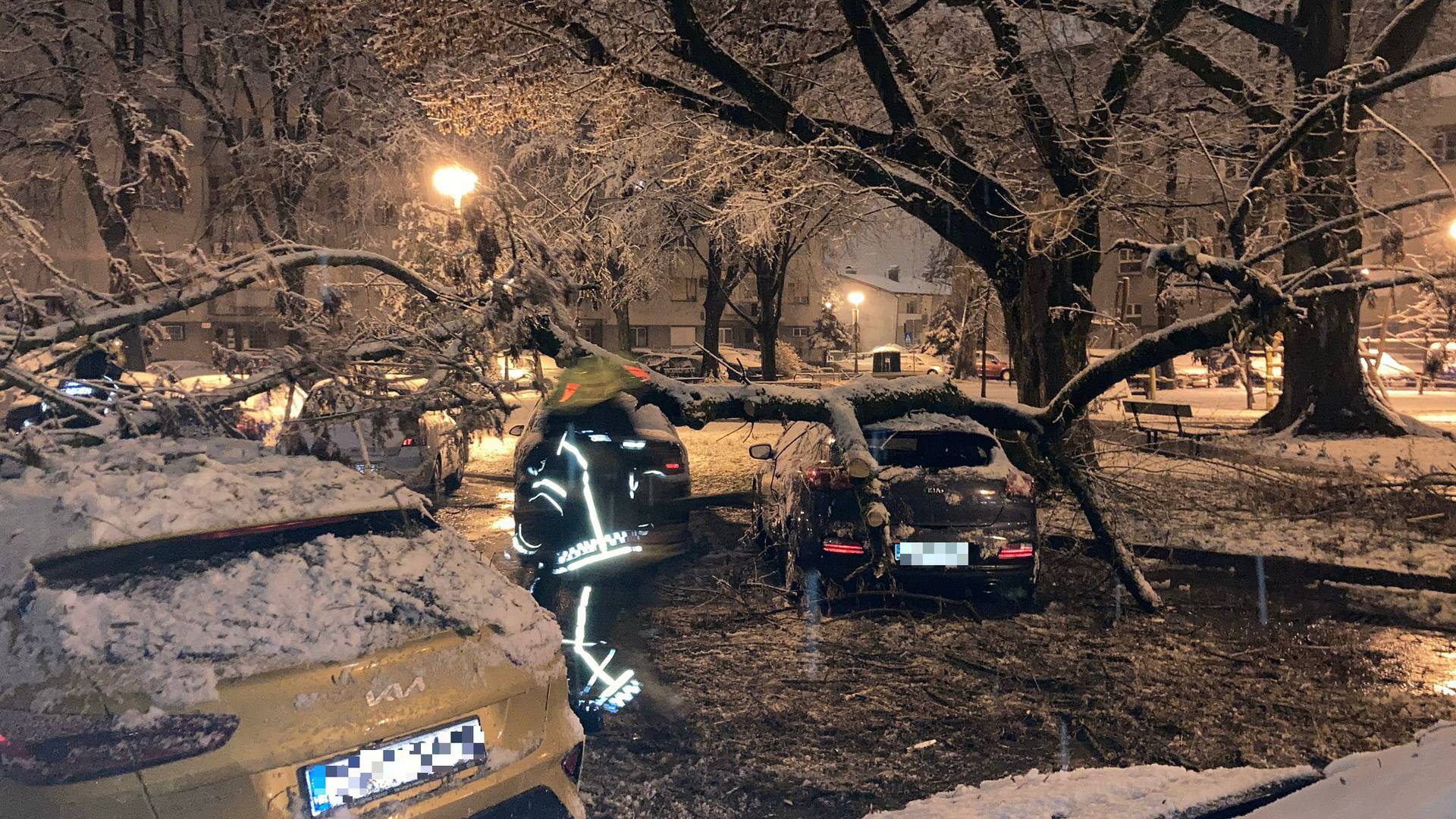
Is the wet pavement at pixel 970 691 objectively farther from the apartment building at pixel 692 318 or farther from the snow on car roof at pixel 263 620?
the apartment building at pixel 692 318

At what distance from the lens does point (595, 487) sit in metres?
8.77

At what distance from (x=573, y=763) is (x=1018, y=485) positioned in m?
4.71

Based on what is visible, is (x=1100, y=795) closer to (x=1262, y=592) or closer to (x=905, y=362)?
(x=1262, y=592)

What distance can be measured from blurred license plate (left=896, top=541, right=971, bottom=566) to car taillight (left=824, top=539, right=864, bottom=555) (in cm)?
32

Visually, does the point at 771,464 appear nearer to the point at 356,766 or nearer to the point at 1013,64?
the point at 1013,64

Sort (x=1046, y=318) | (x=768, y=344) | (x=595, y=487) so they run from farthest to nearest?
(x=768, y=344), (x=1046, y=318), (x=595, y=487)

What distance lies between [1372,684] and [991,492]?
2.61 m

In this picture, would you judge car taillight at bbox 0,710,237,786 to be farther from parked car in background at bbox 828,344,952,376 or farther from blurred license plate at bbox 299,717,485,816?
parked car in background at bbox 828,344,952,376

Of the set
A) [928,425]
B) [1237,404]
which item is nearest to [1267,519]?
[928,425]

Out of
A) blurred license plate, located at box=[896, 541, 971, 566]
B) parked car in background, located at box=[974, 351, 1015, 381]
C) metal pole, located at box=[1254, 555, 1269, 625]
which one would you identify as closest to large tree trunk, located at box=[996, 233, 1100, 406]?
metal pole, located at box=[1254, 555, 1269, 625]

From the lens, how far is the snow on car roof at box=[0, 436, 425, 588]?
10.2 feet

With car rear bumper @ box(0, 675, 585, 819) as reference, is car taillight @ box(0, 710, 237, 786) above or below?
above

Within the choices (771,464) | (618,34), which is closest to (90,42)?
(618,34)

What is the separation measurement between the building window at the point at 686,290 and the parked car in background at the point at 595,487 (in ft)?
156
